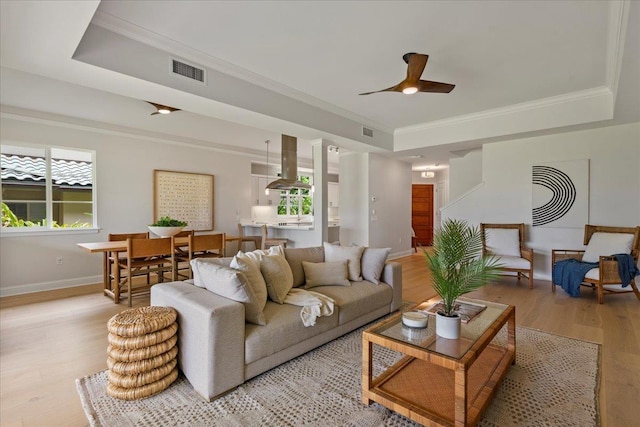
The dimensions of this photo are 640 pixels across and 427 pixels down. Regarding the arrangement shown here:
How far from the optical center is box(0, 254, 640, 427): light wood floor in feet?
6.34

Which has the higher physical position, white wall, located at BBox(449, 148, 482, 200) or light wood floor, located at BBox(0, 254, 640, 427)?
white wall, located at BBox(449, 148, 482, 200)

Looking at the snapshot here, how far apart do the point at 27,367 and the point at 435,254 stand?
3096 mm

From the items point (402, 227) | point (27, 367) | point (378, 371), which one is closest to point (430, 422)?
point (378, 371)

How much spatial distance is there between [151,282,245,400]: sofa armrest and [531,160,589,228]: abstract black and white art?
5.18 m

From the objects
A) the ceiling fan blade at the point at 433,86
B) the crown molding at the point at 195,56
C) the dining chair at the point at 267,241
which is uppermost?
the crown molding at the point at 195,56

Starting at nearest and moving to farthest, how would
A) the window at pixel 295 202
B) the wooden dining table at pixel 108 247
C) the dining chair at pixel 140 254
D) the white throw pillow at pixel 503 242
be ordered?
the dining chair at pixel 140 254, the wooden dining table at pixel 108 247, the white throw pillow at pixel 503 242, the window at pixel 295 202

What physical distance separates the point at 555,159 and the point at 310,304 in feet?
15.8

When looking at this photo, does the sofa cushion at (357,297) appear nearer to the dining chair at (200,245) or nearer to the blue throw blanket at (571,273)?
the dining chair at (200,245)

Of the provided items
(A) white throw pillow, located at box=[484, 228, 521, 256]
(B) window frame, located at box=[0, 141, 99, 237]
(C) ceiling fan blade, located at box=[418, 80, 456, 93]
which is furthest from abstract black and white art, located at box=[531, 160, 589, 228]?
(B) window frame, located at box=[0, 141, 99, 237]

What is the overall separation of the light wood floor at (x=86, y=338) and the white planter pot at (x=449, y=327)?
93cm

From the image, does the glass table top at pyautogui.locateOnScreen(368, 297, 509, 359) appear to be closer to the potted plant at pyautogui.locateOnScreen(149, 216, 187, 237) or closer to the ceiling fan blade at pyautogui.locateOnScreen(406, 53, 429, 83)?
the ceiling fan blade at pyautogui.locateOnScreen(406, 53, 429, 83)

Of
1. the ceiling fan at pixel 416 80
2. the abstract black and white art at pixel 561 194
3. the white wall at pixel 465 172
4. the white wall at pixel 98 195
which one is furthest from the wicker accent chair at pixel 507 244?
the white wall at pixel 98 195

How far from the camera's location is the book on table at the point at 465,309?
2.20 meters

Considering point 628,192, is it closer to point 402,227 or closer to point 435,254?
point 402,227
